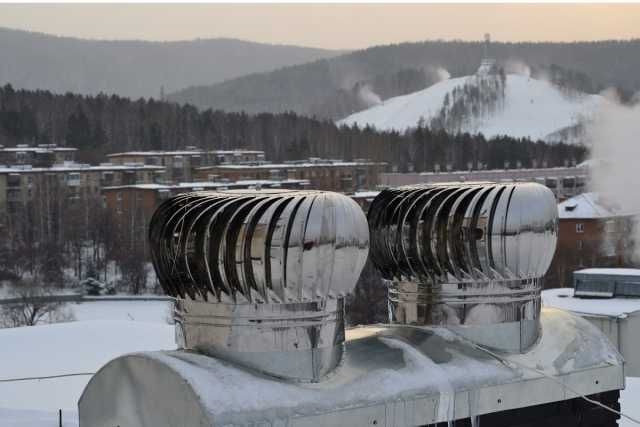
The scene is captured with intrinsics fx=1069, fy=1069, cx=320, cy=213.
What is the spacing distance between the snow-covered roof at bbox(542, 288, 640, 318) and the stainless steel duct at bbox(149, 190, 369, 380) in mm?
18783

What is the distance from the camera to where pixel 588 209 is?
47344mm

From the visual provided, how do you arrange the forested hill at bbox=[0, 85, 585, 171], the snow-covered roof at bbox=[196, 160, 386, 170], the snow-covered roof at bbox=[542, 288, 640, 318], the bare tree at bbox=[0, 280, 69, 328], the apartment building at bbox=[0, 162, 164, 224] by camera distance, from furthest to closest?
the forested hill at bbox=[0, 85, 585, 171] → the snow-covered roof at bbox=[196, 160, 386, 170] → the apartment building at bbox=[0, 162, 164, 224] → the bare tree at bbox=[0, 280, 69, 328] → the snow-covered roof at bbox=[542, 288, 640, 318]

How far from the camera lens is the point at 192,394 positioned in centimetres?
425

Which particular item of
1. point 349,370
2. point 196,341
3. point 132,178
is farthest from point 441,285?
point 132,178

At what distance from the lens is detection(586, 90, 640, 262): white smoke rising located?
44469 millimetres

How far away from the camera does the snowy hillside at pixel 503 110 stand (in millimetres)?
135625

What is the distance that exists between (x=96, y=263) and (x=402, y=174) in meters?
36.7

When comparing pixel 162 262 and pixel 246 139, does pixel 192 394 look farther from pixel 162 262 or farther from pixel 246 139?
pixel 246 139

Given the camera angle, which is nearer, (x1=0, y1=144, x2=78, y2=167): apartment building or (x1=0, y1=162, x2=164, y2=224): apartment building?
(x1=0, y1=162, x2=164, y2=224): apartment building

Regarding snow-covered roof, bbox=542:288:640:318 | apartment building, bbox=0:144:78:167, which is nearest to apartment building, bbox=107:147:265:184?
apartment building, bbox=0:144:78:167

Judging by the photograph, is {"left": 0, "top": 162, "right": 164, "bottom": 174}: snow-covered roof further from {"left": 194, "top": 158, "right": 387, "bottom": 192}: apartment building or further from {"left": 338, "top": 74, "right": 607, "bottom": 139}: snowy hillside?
{"left": 338, "top": 74, "right": 607, "bottom": 139}: snowy hillside

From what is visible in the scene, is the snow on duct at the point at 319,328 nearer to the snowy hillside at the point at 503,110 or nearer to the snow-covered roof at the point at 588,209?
the snow-covered roof at the point at 588,209

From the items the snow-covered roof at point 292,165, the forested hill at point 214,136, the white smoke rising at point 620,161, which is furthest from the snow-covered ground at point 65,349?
the forested hill at point 214,136

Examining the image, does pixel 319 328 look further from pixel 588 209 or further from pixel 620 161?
pixel 588 209
